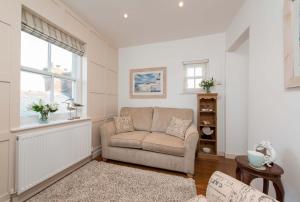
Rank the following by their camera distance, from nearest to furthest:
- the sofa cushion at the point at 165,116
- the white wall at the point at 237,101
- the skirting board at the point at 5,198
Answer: the skirting board at the point at 5,198 < the white wall at the point at 237,101 < the sofa cushion at the point at 165,116

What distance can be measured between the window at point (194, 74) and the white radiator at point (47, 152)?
239cm

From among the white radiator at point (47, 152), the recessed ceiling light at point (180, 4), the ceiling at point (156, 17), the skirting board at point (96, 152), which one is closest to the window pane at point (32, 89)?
the white radiator at point (47, 152)

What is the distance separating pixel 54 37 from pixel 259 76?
2.83 metres

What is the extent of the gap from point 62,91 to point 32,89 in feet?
1.72

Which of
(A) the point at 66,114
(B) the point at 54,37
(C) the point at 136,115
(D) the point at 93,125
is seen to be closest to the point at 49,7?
(B) the point at 54,37

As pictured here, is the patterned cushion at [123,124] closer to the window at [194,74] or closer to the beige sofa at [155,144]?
the beige sofa at [155,144]

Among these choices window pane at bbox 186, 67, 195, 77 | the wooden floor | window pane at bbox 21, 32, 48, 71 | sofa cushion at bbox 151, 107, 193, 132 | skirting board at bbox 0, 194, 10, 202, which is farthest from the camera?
window pane at bbox 186, 67, 195, 77

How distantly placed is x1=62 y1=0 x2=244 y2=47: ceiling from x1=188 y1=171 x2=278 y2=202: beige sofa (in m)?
2.31

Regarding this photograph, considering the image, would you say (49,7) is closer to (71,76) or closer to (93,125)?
(71,76)

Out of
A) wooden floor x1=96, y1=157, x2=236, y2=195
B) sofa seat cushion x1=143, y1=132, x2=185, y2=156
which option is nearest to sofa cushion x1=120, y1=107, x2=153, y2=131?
sofa seat cushion x1=143, y1=132, x2=185, y2=156

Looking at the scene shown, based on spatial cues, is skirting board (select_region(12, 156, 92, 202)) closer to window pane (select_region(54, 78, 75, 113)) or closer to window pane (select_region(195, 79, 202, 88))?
window pane (select_region(54, 78, 75, 113))

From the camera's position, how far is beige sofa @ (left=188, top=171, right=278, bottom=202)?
0.70 metres

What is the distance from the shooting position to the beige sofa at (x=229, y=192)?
702 mm

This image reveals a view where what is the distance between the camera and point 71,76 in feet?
8.91
